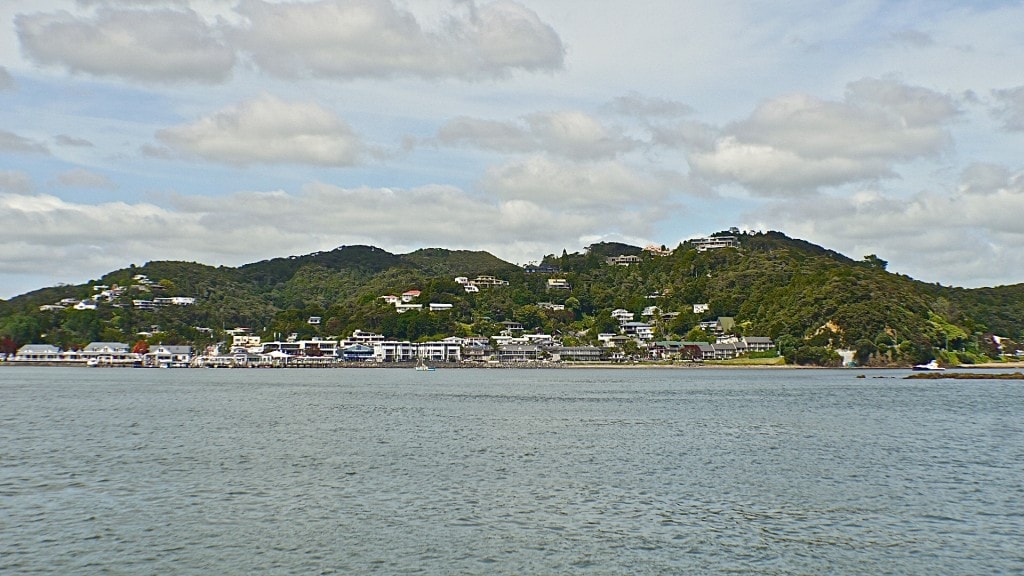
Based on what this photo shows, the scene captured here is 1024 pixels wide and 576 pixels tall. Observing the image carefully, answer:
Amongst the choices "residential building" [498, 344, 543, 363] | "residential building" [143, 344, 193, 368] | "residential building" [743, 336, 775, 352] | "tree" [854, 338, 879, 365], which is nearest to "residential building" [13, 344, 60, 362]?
"residential building" [143, 344, 193, 368]

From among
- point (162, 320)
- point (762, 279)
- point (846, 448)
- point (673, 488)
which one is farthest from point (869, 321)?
point (162, 320)

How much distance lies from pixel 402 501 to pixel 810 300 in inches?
5227

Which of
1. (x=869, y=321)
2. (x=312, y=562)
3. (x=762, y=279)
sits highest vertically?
(x=762, y=279)

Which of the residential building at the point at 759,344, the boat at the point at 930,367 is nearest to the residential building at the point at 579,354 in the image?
the residential building at the point at 759,344

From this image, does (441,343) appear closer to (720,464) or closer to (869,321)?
(869,321)

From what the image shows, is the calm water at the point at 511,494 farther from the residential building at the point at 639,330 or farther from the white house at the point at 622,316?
the white house at the point at 622,316

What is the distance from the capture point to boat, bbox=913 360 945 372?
12088cm

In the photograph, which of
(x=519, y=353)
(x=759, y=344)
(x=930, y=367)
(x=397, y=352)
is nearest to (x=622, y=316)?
(x=519, y=353)

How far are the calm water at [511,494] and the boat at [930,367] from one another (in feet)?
251

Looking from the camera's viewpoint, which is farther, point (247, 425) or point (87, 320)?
point (87, 320)

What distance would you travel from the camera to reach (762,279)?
602ft

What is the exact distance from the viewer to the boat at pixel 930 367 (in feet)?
397

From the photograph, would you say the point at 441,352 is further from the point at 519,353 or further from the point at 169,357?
the point at 169,357

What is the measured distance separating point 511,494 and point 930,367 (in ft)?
369
